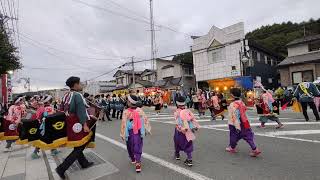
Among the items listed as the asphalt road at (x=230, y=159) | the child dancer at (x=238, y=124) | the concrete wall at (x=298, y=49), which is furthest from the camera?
the concrete wall at (x=298, y=49)

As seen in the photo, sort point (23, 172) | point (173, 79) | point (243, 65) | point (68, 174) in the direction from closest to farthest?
1. point (68, 174)
2. point (23, 172)
3. point (243, 65)
4. point (173, 79)

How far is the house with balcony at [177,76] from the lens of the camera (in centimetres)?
4400

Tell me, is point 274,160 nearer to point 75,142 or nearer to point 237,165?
point 237,165

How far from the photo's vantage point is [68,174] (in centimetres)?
659

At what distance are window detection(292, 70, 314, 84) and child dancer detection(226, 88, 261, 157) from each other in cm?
2470

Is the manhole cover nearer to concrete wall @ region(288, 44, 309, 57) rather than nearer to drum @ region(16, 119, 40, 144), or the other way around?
drum @ region(16, 119, 40, 144)

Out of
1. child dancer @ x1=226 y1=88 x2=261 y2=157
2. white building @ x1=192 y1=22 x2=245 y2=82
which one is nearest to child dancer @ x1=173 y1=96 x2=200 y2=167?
child dancer @ x1=226 y1=88 x2=261 y2=157

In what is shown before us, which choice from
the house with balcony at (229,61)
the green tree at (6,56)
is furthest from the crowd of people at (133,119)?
the house with balcony at (229,61)

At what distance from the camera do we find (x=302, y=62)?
96.3ft

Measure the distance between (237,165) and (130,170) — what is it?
2.23 m

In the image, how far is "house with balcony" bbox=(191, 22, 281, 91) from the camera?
33.2 m

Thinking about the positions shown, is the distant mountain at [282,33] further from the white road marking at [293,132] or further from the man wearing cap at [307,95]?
the white road marking at [293,132]

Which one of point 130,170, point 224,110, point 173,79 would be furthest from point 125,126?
point 173,79

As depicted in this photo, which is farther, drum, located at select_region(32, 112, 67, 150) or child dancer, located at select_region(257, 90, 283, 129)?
child dancer, located at select_region(257, 90, 283, 129)
